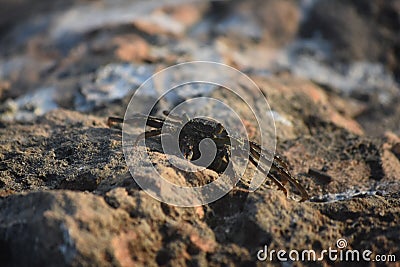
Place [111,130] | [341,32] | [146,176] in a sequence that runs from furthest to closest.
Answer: [341,32]
[111,130]
[146,176]

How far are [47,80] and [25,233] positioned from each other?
3368 mm

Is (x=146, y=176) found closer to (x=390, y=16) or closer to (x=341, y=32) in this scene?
(x=341, y=32)

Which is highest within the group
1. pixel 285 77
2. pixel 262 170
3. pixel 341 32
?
pixel 341 32

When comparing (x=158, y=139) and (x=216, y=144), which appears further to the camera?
(x=158, y=139)

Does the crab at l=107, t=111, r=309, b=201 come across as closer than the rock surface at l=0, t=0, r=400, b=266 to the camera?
No

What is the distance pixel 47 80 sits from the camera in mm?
5680

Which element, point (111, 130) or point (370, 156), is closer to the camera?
point (111, 130)

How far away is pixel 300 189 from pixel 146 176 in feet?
3.51

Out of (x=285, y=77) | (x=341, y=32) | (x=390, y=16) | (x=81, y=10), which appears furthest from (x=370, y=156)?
(x=81, y=10)

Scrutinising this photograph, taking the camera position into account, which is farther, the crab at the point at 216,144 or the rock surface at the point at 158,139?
the crab at the point at 216,144

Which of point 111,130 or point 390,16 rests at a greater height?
point 390,16

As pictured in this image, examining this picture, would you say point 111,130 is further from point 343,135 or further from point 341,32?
point 341,32

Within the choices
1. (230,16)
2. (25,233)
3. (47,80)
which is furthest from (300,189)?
(230,16)

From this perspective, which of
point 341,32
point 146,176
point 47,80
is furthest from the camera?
point 341,32
